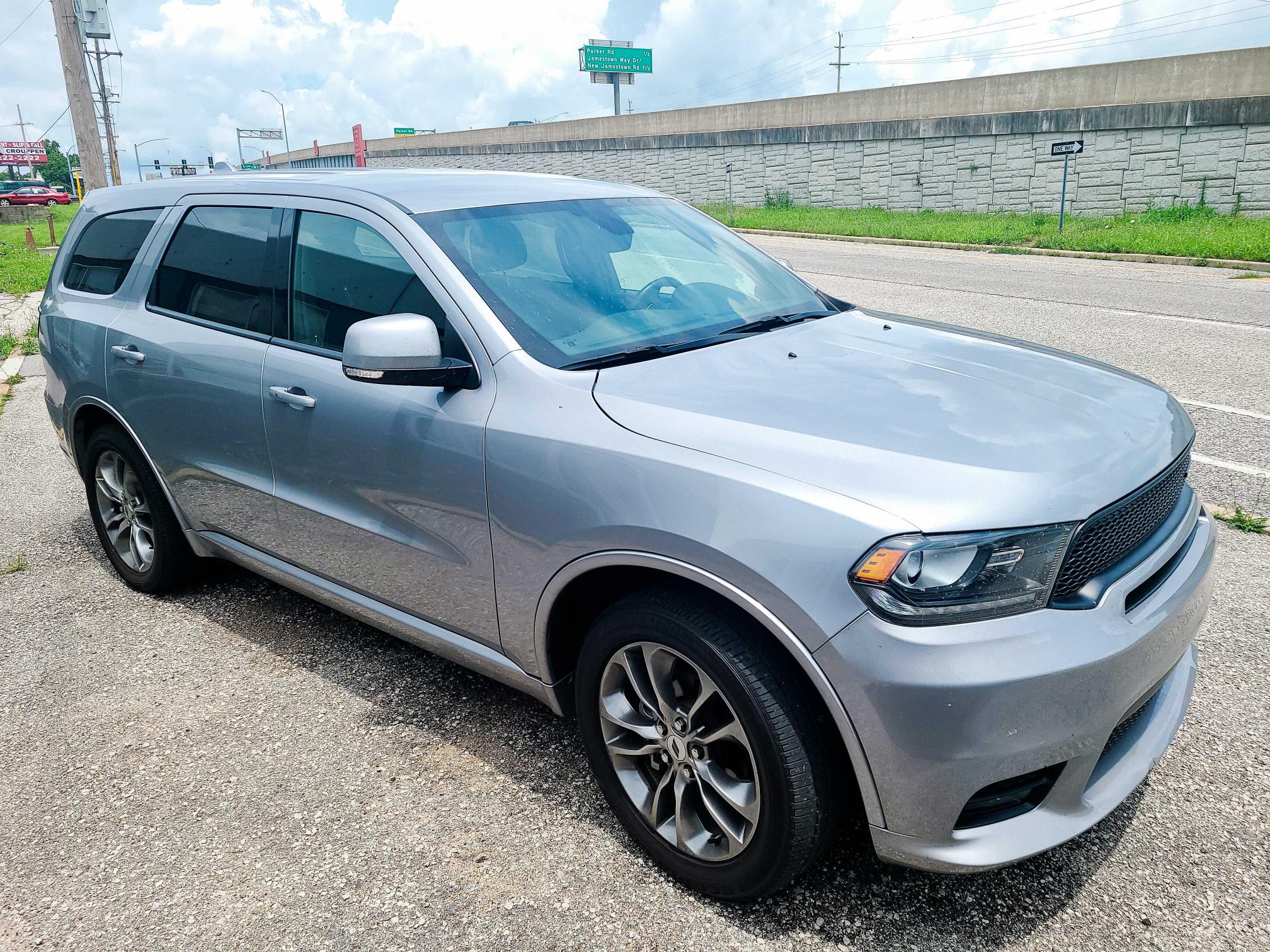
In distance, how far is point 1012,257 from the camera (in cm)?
1702

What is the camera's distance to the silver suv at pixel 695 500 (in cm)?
204

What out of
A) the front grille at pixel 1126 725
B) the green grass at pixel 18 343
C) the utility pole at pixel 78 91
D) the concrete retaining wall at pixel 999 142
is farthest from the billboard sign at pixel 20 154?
the front grille at pixel 1126 725

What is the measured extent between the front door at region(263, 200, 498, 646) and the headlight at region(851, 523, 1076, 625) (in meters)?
1.17

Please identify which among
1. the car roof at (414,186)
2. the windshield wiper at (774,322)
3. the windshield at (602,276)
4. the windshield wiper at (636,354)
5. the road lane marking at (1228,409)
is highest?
the car roof at (414,186)

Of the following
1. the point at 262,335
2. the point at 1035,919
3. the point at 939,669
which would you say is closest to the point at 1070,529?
the point at 939,669

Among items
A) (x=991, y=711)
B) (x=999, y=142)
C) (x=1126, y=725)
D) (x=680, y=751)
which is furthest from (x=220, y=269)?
(x=999, y=142)

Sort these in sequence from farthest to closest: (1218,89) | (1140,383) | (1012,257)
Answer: (1218,89) < (1012,257) < (1140,383)

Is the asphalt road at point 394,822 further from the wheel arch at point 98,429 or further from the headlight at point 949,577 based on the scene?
the headlight at point 949,577

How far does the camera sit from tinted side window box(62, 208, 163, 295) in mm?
4242

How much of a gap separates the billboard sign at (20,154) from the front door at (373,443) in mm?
123900

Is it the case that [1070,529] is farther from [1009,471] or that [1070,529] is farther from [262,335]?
[262,335]

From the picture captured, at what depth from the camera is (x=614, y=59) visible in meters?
78.8

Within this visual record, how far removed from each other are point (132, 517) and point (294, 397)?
165 cm

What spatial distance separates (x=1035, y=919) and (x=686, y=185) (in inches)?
1347
